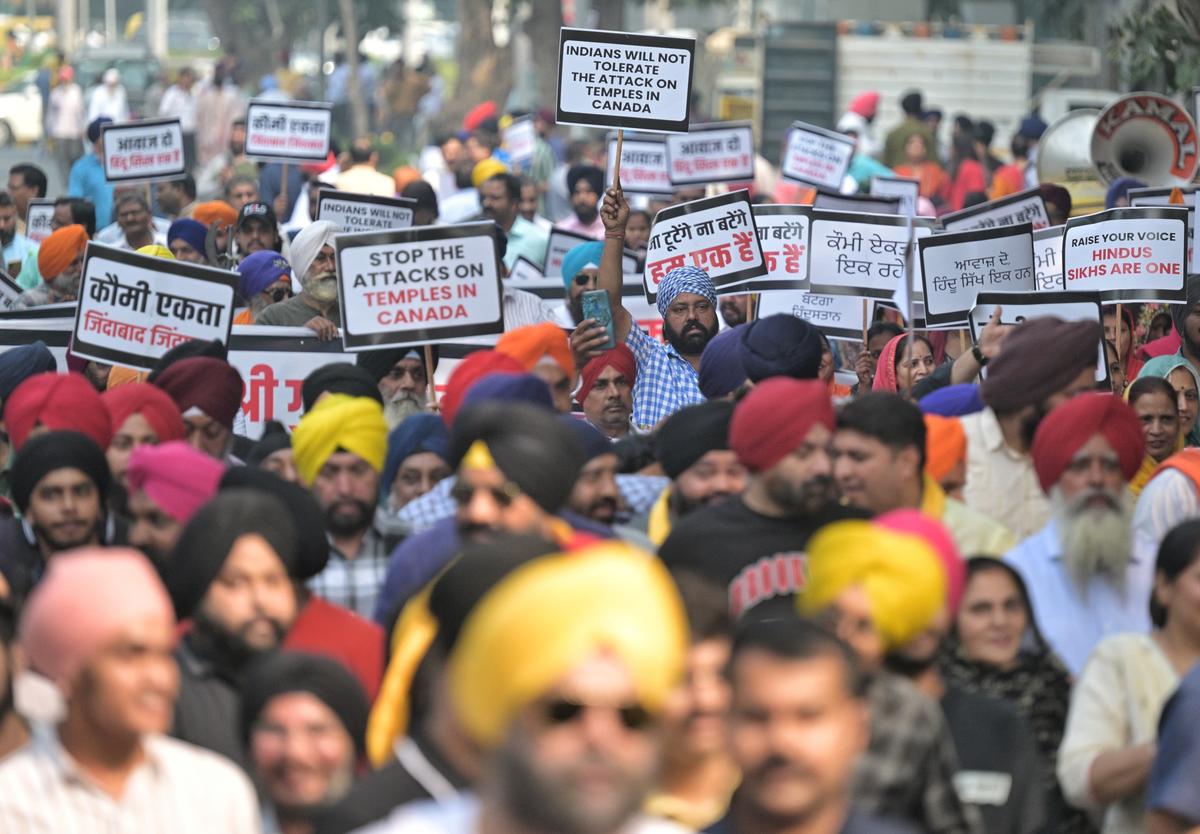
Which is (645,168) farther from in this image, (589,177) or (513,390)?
(513,390)

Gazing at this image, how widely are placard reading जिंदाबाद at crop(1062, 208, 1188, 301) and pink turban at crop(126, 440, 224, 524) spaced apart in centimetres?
606

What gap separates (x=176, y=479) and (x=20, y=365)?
343 centimetres

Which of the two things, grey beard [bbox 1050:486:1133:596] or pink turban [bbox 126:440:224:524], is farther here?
pink turban [bbox 126:440:224:524]

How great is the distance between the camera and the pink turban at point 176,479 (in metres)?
6.40

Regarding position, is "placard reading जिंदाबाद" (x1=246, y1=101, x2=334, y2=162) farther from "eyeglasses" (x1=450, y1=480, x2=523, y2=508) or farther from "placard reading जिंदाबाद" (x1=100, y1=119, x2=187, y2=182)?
"eyeglasses" (x1=450, y1=480, x2=523, y2=508)

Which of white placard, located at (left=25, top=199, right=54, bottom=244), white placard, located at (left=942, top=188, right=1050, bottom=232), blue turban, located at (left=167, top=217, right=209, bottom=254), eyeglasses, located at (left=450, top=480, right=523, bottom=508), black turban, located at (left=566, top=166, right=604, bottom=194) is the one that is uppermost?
white placard, located at (left=942, top=188, right=1050, bottom=232)

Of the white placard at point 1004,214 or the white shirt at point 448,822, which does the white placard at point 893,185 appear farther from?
the white shirt at point 448,822

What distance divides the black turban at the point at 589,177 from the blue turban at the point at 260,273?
235 inches

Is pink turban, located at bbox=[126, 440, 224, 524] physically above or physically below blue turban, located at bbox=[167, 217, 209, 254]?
above

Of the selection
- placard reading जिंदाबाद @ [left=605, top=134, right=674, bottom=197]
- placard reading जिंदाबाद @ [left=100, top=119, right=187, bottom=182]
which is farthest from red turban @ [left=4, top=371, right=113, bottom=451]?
placard reading जिंदाबाद @ [left=605, top=134, right=674, bottom=197]

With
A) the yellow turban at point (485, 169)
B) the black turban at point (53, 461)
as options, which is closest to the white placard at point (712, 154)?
the yellow turban at point (485, 169)

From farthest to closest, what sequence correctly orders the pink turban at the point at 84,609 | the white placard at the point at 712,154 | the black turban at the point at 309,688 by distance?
the white placard at the point at 712,154 → the black turban at the point at 309,688 → the pink turban at the point at 84,609

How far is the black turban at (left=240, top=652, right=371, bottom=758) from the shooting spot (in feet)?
15.5

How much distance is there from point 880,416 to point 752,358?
2027 millimetres
